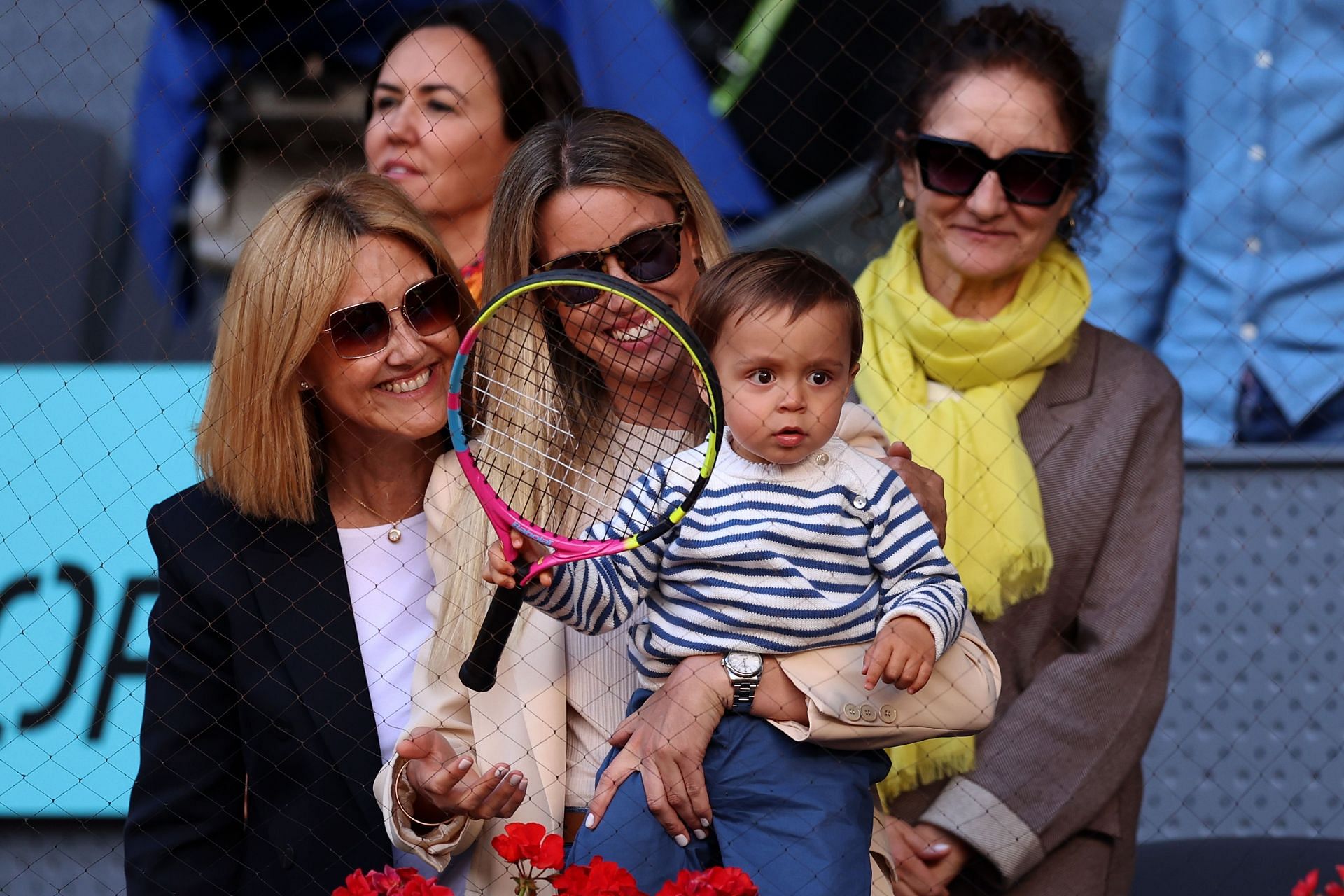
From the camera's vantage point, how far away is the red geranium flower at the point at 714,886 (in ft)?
4.46

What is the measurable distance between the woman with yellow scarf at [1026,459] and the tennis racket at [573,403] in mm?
490

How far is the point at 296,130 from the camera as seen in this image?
307cm

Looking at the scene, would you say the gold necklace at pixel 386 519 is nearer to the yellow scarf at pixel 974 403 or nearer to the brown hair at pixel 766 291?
the brown hair at pixel 766 291

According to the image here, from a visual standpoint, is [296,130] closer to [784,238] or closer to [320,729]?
[784,238]

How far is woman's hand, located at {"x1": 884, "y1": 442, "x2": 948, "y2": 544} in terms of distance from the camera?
1.79 metres

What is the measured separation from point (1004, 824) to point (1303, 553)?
1.34 meters

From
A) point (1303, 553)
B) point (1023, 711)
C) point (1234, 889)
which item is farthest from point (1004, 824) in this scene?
point (1303, 553)

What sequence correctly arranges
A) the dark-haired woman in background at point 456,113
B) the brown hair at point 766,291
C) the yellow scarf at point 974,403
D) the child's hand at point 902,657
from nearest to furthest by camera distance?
1. the child's hand at point 902,657
2. the brown hair at point 766,291
3. the yellow scarf at point 974,403
4. the dark-haired woman in background at point 456,113

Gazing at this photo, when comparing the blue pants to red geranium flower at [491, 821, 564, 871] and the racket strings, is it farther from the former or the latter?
the racket strings

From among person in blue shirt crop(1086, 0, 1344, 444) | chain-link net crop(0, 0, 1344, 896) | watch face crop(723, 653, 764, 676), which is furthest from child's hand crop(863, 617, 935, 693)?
person in blue shirt crop(1086, 0, 1344, 444)

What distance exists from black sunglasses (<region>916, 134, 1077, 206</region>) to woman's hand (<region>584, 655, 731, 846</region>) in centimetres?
85

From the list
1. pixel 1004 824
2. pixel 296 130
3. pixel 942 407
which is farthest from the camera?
pixel 296 130

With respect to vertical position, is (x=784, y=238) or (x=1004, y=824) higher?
(x=784, y=238)

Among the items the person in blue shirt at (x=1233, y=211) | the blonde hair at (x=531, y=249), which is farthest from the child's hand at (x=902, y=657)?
the person in blue shirt at (x=1233, y=211)
